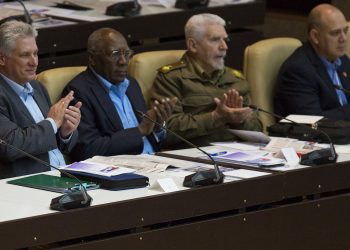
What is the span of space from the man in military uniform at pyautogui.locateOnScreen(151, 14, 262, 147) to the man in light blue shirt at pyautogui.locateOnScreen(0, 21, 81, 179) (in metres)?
0.88

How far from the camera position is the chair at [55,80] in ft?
20.2

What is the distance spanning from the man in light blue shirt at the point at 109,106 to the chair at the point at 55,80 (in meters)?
0.06

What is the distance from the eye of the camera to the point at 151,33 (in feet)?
25.5

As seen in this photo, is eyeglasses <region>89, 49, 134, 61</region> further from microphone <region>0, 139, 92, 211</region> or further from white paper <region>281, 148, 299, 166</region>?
microphone <region>0, 139, 92, 211</region>

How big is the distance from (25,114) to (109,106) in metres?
0.69

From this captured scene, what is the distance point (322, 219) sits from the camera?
18.1ft

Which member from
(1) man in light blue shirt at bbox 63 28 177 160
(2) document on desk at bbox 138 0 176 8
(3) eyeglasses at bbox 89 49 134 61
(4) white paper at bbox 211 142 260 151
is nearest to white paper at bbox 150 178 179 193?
(1) man in light blue shirt at bbox 63 28 177 160

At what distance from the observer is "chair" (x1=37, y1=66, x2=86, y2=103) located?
616 cm

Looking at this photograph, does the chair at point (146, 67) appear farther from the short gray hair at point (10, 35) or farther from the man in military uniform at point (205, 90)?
the short gray hair at point (10, 35)

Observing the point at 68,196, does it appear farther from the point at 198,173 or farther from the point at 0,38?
the point at 0,38

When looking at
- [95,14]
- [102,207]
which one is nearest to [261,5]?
[95,14]

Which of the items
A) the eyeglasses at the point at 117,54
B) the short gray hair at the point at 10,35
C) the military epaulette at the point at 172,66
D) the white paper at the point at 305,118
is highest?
the short gray hair at the point at 10,35

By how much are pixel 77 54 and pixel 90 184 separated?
2.35 m

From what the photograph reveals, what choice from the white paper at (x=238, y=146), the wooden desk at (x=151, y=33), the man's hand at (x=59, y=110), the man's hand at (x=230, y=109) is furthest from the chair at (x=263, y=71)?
the man's hand at (x=59, y=110)
